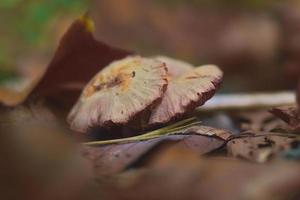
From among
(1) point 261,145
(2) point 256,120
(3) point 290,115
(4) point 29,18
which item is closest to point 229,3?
(4) point 29,18

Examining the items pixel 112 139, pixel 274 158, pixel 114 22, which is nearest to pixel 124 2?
pixel 114 22

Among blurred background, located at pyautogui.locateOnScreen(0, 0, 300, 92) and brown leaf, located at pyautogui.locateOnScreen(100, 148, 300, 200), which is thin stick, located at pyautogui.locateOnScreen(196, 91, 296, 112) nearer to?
blurred background, located at pyautogui.locateOnScreen(0, 0, 300, 92)

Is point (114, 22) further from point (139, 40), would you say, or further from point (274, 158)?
point (274, 158)

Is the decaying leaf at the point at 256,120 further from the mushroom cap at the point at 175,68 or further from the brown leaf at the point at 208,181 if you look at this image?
the brown leaf at the point at 208,181

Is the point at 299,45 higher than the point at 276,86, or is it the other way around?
the point at 299,45

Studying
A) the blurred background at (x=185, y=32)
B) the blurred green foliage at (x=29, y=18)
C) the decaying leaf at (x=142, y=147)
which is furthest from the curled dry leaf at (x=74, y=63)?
the blurred green foliage at (x=29, y=18)

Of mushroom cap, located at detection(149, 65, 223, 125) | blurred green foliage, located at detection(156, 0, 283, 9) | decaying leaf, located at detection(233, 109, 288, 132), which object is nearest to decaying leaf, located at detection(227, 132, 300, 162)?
mushroom cap, located at detection(149, 65, 223, 125)
